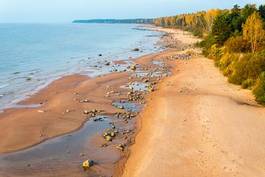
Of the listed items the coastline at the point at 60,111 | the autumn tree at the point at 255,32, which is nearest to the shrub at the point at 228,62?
the autumn tree at the point at 255,32

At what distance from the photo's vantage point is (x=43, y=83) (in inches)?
2021

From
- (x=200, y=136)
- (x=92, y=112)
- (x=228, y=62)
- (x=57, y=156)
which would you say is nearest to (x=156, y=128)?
(x=200, y=136)

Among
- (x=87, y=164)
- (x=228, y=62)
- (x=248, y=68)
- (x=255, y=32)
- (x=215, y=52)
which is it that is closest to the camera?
(x=87, y=164)

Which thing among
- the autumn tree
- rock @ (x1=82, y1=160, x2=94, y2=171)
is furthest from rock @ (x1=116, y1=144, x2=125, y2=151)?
the autumn tree

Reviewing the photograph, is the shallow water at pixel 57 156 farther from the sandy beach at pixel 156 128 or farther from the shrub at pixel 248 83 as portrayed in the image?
the shrub at pixel 248 83

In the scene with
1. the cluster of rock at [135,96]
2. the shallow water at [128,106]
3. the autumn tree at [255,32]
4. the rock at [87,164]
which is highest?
the autumn tree at [255,32]

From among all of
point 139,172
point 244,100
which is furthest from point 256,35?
point 139,172

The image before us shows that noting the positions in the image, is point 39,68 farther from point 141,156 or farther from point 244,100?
point 141,156

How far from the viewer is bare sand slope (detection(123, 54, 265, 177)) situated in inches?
878

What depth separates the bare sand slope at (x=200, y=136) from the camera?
22312 mm

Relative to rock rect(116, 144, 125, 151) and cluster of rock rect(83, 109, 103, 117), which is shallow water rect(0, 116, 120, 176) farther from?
cluster of rock rect(83, 109, 103, 117)

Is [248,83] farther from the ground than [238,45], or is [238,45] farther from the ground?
[238,45]

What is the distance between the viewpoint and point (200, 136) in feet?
87.8

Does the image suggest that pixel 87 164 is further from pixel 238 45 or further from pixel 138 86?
pixel 238 45
